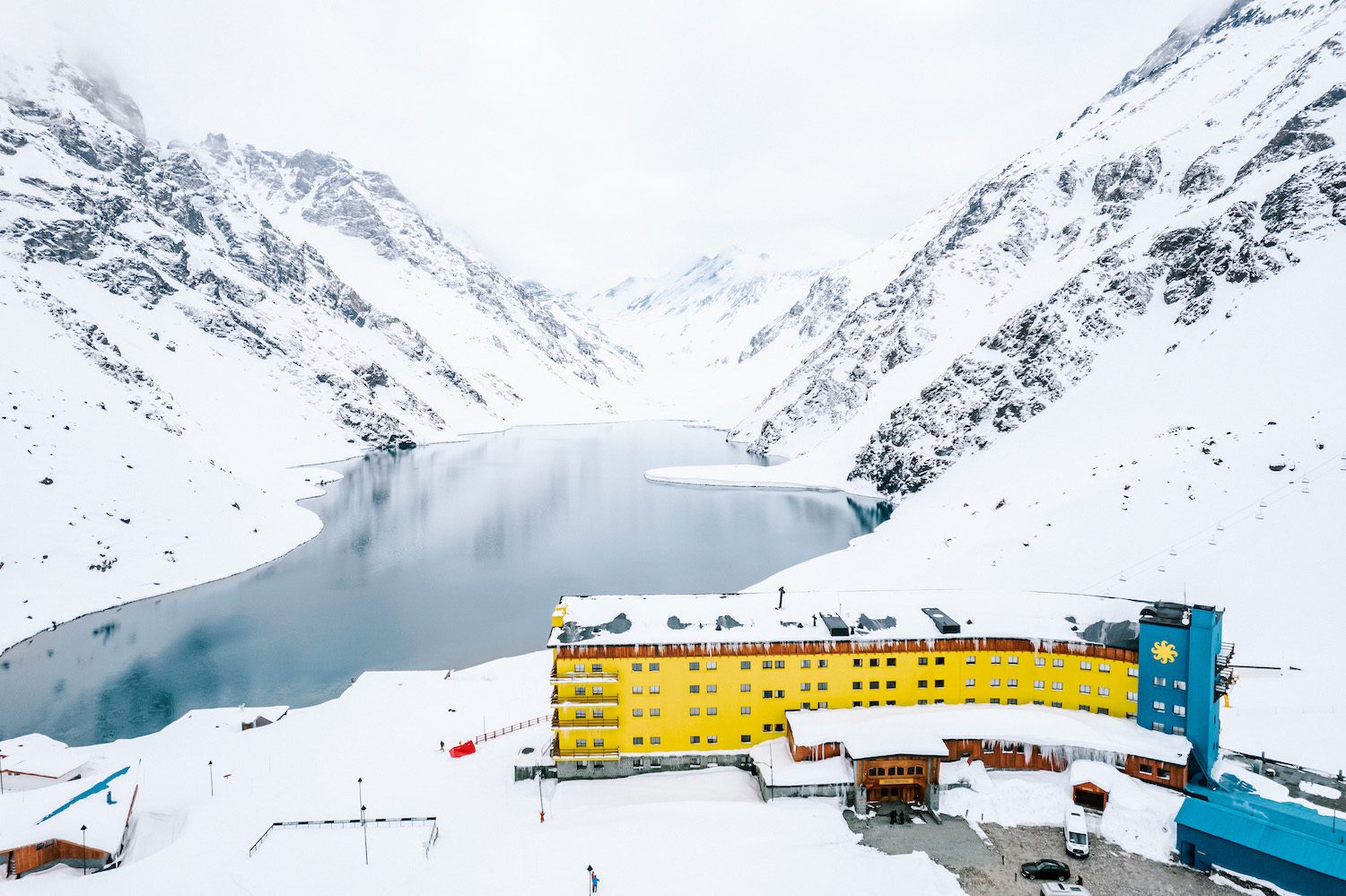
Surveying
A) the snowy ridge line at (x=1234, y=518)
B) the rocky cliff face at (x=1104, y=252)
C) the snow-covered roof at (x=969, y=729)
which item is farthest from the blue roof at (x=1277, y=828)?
the rocky cliff face at (x=1104, y=252)

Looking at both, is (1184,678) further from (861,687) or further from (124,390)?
(124,390)

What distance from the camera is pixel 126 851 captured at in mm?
35812

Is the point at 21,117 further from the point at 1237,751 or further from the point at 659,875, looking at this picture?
the point at 1237,751

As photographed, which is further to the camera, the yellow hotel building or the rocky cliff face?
the rocky cliff face

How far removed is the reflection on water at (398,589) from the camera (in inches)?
2189

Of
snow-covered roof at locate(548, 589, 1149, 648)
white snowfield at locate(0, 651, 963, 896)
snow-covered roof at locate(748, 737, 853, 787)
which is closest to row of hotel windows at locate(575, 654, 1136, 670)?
snow-covered roof at locate(548, 589, 1149, 648)

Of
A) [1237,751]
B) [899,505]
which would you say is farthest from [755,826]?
[899,505]

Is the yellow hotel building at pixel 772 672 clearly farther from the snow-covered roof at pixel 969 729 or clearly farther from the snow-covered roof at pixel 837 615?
the snow-covered roof at pixel 969 729

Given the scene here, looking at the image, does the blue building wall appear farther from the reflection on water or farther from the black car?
the reflection on water

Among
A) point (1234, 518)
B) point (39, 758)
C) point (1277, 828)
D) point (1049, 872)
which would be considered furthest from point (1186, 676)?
point (39, 758)

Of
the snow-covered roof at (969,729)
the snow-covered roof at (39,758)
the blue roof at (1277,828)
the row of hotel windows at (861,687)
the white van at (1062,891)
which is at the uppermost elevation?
the row of hotel windows at (861,687)

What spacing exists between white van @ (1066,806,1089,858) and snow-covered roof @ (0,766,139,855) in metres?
46.0

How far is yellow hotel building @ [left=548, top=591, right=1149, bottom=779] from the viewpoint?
40.8 metres

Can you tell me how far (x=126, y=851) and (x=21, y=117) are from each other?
206 meters
